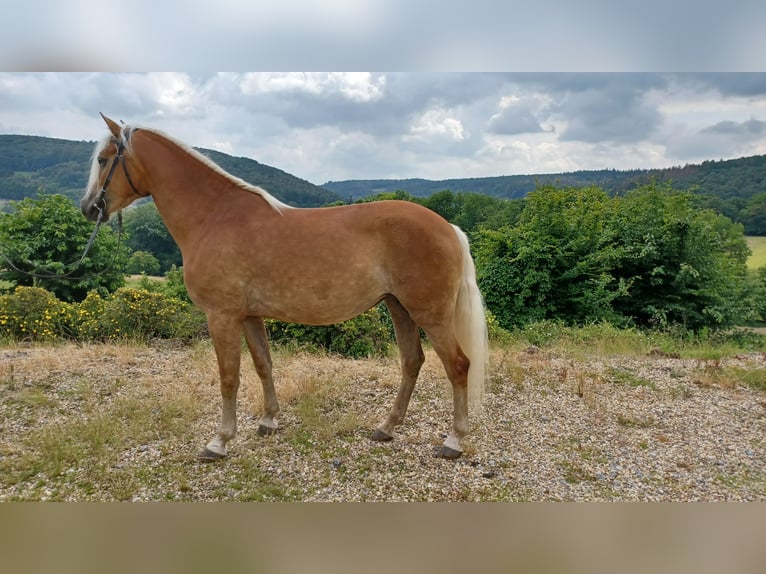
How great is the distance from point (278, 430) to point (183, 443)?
77 centimetres

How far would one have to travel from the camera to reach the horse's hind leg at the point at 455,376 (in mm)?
3453

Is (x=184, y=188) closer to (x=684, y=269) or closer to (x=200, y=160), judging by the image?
(x=200, y=160)

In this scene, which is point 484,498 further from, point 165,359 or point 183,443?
point 165,359

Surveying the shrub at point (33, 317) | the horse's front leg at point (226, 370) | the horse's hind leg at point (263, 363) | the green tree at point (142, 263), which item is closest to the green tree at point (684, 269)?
the horse's hind leg at point (263, 363)

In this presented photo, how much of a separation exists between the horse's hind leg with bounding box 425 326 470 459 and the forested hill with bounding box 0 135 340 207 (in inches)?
111

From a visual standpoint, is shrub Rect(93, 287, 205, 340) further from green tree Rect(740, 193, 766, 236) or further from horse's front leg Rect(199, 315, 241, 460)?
green tree Rect(740, 193, 766, 236)

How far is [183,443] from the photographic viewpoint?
3.81m

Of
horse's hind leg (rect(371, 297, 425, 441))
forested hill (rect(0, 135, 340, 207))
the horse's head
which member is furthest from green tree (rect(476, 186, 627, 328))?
the horse's head

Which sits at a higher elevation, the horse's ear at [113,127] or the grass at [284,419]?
the horse's ear at [113,127]

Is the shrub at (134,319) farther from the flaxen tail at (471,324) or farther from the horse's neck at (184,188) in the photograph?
the flaxen tail at (471,324)

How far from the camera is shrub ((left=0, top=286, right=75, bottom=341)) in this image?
6574 millimetres

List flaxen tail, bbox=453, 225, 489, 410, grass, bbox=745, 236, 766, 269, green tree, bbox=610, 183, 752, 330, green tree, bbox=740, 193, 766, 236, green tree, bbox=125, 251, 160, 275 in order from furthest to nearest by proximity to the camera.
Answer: green tree, bbox=610, 183, 752, 330 → green tree, bbox=125, 251, 160, 275 → grass, bbox=745, 236, 766, 269 → green tree, bbox=740, 193, 766, 236 → flaxen tail, bbox=453, 225, 489, 410

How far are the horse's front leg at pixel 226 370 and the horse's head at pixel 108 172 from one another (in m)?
1.17

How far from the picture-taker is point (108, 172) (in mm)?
3387
